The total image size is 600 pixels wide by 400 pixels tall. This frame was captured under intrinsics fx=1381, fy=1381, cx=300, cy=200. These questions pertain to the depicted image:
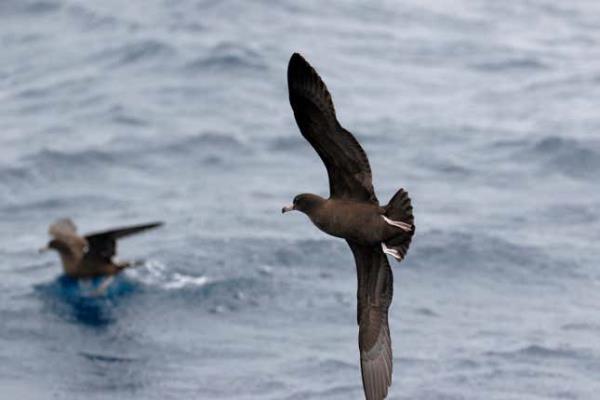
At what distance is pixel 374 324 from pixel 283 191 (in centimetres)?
649

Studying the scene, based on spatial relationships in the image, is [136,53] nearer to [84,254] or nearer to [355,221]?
[84,254]

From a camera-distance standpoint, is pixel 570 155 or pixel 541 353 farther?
pixel 570 155

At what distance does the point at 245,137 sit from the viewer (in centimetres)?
1794

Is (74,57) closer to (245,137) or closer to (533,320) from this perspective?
(245,137)

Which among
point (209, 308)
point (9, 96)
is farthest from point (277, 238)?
point (9, 96)

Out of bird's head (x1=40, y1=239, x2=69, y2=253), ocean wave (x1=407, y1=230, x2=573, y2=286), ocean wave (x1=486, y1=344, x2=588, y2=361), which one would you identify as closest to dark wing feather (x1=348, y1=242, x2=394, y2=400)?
ocean wave (x1=486, y1=344, x2=588, y2=361)

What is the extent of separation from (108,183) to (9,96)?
369cm

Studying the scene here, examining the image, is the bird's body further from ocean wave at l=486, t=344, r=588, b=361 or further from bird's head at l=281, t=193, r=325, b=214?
ocean wave at l=486, t=344, r=588, b=361

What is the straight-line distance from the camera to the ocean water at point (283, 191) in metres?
12.7

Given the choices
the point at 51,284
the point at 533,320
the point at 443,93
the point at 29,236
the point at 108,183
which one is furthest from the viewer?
the point at 443,93

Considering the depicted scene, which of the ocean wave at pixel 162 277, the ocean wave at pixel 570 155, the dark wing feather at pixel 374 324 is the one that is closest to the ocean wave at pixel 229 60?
the ocean wave at pixel 570 155

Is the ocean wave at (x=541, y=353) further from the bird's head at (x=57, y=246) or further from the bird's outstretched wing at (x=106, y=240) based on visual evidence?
the bird's head at (x=57, y=246)

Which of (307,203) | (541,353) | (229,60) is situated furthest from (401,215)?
(229,60)

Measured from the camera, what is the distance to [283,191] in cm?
1631
